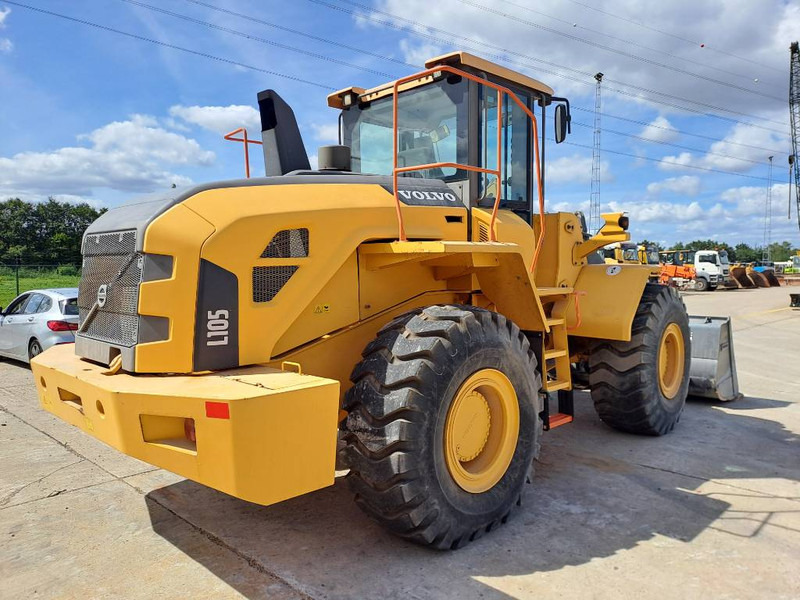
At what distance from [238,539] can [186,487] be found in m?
1.07

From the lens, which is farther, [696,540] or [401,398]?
[696,540]

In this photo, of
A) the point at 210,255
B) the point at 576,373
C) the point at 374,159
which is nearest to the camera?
the point at 210,255

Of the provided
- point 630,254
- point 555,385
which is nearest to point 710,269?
point 630,254

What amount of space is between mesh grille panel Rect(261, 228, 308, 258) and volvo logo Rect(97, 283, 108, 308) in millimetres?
996

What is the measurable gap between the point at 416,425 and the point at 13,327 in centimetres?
965

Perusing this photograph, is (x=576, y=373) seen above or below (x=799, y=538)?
above

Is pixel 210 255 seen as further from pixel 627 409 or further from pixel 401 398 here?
pixel 627 409

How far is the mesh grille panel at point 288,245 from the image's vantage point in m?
3.39

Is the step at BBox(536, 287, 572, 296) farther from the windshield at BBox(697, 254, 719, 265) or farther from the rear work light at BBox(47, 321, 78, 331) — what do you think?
the windshield at BBox(697, 254, 719, 265)

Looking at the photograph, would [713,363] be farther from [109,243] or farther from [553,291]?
[109,243]

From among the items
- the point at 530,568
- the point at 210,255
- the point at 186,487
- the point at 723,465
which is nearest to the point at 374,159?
the point at 210,255

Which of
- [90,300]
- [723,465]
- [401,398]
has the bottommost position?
[723,465]

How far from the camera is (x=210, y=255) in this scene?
316 centimetres

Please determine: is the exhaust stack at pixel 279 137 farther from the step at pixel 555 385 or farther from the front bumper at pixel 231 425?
the step at pixel 555 385
